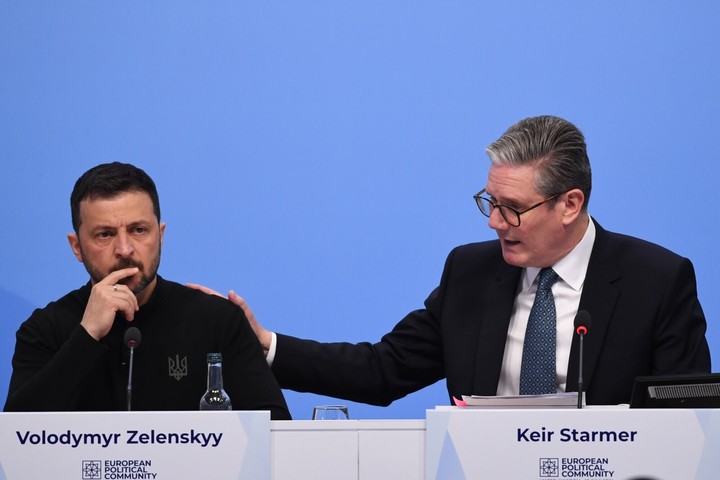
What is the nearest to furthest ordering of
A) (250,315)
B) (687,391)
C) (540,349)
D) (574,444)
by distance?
(574,444)
(687,391)
(540,349)
(250,315)

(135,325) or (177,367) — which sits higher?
(135,325)

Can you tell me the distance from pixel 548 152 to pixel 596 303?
1.51ft

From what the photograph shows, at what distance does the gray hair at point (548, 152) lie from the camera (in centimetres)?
312

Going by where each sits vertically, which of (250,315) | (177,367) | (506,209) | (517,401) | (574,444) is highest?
(506,209)

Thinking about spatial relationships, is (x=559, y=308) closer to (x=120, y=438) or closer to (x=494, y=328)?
(x=494, y=328)

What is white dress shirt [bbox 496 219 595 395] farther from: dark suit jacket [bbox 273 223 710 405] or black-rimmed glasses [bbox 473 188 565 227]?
black-rimmed glasses [bbox 473 188 565 227]

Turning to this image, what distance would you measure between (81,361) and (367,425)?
88 centimetres

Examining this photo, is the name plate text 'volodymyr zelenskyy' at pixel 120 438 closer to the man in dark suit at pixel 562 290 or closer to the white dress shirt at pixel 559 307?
the man in dark suit at pixel 562 290

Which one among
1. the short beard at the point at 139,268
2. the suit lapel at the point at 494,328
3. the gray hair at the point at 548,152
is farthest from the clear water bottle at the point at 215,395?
the gray hair at the point at 548,152

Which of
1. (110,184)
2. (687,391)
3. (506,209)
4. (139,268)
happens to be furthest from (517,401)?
(110,184)

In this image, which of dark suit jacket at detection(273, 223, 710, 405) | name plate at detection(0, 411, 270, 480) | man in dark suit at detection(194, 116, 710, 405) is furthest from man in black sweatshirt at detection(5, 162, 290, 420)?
name plate at detection(0, 411, 270, 480)

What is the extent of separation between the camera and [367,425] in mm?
2207

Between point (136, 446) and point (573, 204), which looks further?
point (573, 204)

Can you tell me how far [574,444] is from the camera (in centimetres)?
216
